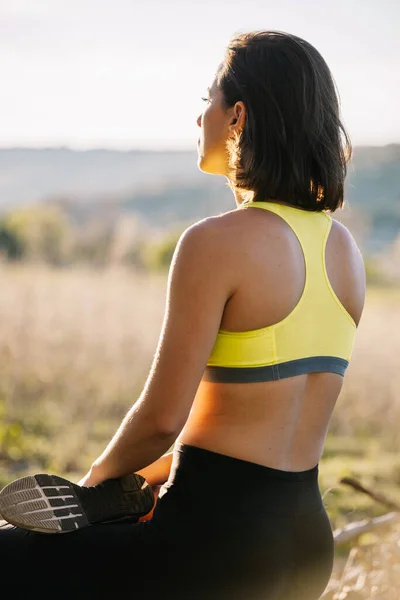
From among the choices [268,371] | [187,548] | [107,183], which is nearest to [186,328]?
[268,371]

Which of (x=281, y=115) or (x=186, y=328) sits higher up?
(x=281, y=115)

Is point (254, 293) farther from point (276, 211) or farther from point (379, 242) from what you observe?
point (379, 242)

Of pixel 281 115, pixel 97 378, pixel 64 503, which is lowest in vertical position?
pixel 97 378

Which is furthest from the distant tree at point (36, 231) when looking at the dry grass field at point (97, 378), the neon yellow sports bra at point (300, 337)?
the neon yellow sports bra at point (300, 337)

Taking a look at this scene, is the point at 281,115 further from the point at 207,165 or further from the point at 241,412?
the point at 241,412

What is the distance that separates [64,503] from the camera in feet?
5.30

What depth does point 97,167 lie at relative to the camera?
24156 mm

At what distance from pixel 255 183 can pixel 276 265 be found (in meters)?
0.22

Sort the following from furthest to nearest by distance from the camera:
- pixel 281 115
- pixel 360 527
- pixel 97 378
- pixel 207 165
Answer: pixel 97 378 < pixel 360 527 < pixel 207 165 < pixel 281 115

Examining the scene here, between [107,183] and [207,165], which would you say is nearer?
[207,165]

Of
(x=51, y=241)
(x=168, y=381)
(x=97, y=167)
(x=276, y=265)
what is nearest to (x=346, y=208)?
(x=276, y=265)

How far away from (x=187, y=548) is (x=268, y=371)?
35 cm

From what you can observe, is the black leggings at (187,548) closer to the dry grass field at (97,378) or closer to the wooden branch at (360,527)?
the wooden branch at (360,527)

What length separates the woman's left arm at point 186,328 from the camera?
1.56m
